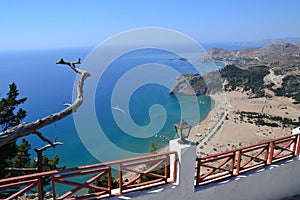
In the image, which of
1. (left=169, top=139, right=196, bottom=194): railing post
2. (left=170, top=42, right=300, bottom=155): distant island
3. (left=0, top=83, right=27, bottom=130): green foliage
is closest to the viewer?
(left=169, top=139, right=196, bottom=194): railing post

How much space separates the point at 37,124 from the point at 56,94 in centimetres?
4969

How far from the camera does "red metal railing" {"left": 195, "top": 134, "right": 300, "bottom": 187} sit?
311cm

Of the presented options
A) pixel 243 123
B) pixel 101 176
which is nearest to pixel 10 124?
pixel 101 176

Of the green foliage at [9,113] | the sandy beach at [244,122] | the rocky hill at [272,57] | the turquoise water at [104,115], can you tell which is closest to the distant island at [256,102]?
the sandy beach at [244,122]

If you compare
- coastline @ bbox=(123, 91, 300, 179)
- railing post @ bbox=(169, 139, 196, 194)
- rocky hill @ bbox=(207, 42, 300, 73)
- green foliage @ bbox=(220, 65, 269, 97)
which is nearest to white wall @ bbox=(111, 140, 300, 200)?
railing post @ bbox=(169, 139, 196, 194)

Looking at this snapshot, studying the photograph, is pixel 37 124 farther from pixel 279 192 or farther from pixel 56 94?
pixel 56 94

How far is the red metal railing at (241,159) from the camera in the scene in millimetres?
3105

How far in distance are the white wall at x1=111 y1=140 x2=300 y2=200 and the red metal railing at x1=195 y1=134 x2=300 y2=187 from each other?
0.27 feet

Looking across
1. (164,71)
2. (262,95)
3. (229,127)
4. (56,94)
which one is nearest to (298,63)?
(262,95)

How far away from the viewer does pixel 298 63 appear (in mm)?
75125

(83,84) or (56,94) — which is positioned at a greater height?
(83,84)

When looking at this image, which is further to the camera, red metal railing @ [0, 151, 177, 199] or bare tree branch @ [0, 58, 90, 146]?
bare tree branch @ [0, 58, 90, 146]

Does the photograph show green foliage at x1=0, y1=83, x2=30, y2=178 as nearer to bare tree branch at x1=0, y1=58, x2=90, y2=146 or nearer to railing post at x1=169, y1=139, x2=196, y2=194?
bare tree branch at x1=0, y1=58, x2=90, y2=146

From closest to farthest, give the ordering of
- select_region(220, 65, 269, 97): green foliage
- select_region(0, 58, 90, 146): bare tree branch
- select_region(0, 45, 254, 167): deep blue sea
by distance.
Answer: select_region(0, 58, 90, 146): bare tree branch → select_region(0, 45, 254, 167): deep blue sea → select_region(220, 65, 269, 97): green foliage
